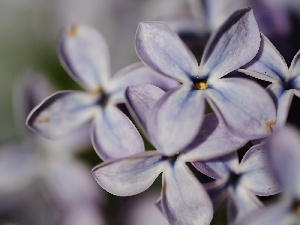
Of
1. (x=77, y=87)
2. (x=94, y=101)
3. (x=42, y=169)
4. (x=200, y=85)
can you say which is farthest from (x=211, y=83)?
(x=77, y=87)

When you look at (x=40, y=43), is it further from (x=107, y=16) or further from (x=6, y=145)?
(x=6, y=145)

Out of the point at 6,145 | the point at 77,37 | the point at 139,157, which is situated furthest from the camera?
the point at 6,145

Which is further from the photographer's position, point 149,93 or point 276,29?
point 276,29

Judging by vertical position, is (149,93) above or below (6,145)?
above

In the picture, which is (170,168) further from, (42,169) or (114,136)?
(42,169)

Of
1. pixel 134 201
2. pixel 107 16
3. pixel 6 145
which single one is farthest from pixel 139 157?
pixel 107 16

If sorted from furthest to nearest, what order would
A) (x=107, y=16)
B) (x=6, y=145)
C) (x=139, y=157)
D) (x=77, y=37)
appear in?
1. (x=107, y=16)
2. (x=6, y=145)
3. (x=77, y=37)
4. (x=139, y=157)

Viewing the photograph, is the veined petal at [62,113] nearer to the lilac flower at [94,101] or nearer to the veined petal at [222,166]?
the lilac flower at [94,101]
